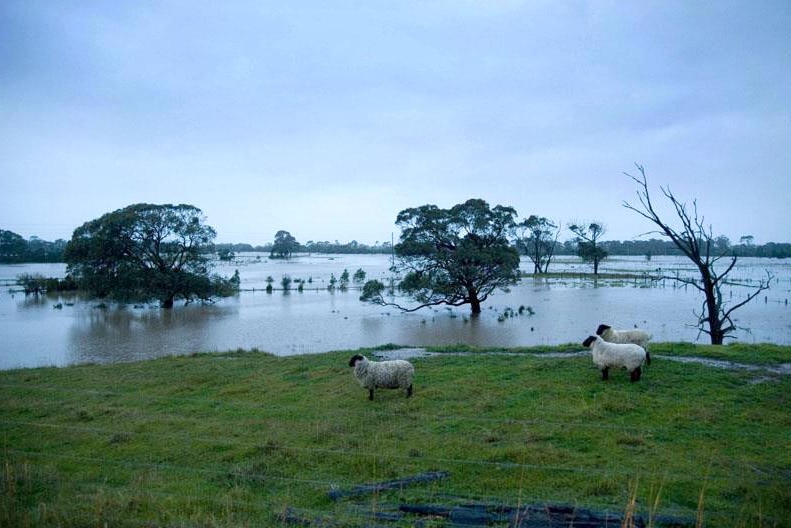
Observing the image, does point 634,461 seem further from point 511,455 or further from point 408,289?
point 408,289

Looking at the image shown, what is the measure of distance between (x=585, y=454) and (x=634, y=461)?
0.59 meters

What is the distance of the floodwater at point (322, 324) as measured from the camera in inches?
870

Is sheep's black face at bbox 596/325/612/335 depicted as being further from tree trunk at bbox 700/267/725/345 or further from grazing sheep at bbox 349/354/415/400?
tree trunk at bbox 700/267/725/345

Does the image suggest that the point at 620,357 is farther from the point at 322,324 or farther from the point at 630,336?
the point at 322,324

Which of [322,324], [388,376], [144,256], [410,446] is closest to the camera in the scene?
[410,446]

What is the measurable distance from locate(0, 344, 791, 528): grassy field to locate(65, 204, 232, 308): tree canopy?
26.4 meters

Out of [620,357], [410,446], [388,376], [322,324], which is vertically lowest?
[322,324]

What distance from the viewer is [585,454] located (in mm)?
6359

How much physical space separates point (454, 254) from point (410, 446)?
24.6 metres

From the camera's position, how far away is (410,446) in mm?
6918

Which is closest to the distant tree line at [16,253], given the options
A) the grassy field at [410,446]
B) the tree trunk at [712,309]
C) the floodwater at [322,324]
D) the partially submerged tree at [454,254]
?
the floodwater at [322,324]

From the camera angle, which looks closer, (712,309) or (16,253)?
(712,309)

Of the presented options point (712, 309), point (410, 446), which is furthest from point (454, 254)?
point (410, 446)

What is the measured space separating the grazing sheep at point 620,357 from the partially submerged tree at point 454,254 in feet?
68.7
